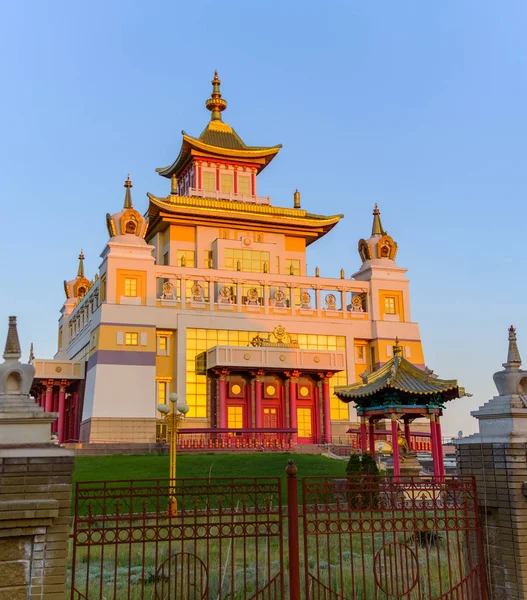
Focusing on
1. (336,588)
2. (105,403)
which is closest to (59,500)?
(336,588)

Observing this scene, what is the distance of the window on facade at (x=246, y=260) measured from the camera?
47031 millimetres

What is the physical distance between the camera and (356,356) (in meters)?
45.3

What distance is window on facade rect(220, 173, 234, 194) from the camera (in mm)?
51156

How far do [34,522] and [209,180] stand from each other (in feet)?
149

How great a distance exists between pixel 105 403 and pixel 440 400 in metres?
21.7

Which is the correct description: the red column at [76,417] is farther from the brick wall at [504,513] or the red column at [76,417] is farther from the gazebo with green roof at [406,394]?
the brick wall at [504,513]

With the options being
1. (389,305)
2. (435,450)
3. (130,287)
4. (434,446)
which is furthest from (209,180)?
(435,450)

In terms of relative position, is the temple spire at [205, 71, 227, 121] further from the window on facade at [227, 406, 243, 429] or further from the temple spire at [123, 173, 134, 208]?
the window on facade at [227, 406, 243, 429]

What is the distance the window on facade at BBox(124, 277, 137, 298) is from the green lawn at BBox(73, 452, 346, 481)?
1300 cm

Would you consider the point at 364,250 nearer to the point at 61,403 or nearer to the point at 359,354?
the point at 359,354

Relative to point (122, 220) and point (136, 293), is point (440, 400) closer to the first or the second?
point (136, 293)

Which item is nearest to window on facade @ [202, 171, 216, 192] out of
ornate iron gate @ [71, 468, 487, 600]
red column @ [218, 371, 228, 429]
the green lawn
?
red column @ [218, 371, 228, 429]

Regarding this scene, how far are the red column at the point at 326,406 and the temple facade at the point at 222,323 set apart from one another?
8cm

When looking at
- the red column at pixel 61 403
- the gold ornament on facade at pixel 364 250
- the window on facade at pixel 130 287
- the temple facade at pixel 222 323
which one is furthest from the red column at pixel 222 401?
the gold ornament on facade at pixel 364 250
